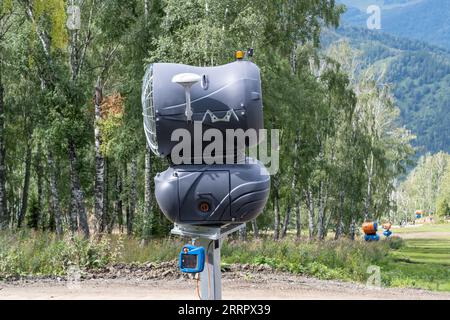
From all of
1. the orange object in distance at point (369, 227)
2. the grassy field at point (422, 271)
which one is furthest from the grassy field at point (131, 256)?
the orange object in distance at point (369, 227)

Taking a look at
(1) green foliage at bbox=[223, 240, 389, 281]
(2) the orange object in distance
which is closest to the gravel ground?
(1) green foliage at bbox=[223, 240, 389, 281]

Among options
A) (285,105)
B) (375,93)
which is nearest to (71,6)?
(285,105)

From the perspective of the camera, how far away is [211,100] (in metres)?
4.61

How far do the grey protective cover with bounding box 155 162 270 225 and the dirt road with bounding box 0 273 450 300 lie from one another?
11.8 feet

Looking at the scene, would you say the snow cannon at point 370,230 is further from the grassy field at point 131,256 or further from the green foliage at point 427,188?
the green foliage at point 427,188

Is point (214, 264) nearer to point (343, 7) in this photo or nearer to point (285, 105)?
point (285, 105)

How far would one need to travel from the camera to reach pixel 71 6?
60.8 feet

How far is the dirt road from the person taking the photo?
8.34 meters

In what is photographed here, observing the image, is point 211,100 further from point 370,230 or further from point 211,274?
point 370,230

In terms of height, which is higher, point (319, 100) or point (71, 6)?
point (71, 6)

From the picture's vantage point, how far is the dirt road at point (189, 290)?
27.4ft

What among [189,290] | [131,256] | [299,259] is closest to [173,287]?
[189,290]

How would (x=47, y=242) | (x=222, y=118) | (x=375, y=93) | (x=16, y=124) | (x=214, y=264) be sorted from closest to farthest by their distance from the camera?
(x=222, y=118) → (x=214, y=264) → (x=47, y=242) → (x=16, y=124) → (x=375, y=93)
